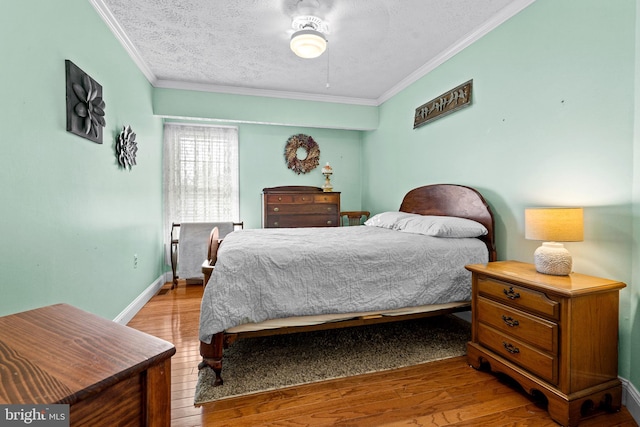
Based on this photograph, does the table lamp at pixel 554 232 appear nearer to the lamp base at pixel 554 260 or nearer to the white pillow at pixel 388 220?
the lamp base at pixel 554 260

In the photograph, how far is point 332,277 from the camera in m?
1.94

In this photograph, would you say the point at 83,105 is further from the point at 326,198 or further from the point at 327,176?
the point at 327,176

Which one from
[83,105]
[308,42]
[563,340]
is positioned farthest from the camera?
[308,42]

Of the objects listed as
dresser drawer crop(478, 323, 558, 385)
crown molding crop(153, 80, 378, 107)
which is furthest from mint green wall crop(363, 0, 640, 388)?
crown molding crop(153, 80, 378, 107)

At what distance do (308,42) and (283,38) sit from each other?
1.94 feet

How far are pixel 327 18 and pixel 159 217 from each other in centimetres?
329

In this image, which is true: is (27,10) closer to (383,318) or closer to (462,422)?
(383,318)

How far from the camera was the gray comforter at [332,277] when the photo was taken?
174 centimetres

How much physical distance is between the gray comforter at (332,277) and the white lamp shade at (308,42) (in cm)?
152

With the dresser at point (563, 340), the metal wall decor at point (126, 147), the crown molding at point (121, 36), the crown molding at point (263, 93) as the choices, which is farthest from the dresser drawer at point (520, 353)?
the crown molding at point (121, 36)

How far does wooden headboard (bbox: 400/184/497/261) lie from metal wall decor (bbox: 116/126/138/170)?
118 inches

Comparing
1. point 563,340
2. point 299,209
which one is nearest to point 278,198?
point 299,209

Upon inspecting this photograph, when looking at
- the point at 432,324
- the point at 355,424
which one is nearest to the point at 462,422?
the point at 355,424

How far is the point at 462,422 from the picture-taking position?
4.82 ft
